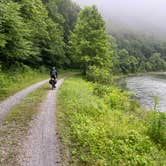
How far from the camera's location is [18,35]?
26250 millimetres

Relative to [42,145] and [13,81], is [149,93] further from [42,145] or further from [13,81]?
[42,145]

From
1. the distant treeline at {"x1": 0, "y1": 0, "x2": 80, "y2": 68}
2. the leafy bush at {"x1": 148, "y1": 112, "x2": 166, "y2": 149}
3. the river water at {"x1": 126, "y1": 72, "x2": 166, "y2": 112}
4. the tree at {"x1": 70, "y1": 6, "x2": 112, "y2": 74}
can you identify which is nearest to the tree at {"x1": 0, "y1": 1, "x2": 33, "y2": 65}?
the distant treeline at {"x1": 0, "y1": 0, "x2": 80, "y2": 68}

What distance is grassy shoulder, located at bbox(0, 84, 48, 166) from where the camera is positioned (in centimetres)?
937

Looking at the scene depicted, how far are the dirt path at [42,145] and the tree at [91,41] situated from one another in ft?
114

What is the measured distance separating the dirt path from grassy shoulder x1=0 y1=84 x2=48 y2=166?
287mm

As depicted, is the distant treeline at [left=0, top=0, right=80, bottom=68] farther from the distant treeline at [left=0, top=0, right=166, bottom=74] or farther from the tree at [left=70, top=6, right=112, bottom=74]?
the tree at [left=70, top=6, right=112, bottom=74]

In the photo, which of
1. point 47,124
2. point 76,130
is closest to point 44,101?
point 47,124

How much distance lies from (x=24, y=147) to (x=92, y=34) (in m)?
40.2

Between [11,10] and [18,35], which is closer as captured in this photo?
[11,10]

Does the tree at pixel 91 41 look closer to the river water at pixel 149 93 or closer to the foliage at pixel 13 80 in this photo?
the river water at pixel 149 93

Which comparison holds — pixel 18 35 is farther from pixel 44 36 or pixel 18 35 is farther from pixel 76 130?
pixel 44 36

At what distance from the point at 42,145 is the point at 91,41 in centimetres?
3990

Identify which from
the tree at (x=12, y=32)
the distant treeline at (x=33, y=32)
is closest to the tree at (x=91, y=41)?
the distant treeline at (x=33, y=32)

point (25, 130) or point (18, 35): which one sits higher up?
point (18, 35)
